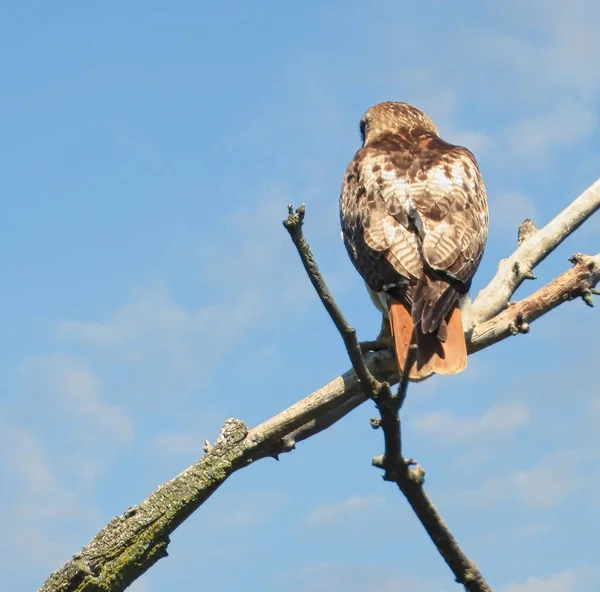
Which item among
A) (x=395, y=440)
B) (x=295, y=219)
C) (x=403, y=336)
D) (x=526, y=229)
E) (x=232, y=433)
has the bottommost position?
(x=395, y=440)

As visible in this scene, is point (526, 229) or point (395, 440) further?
point (526, 229)

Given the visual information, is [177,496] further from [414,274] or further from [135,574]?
[414,274]

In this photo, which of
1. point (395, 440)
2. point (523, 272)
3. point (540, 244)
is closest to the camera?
point (395, 440)

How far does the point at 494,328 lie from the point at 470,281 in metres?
0.34

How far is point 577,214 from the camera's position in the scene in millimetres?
5699

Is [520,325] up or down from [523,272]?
down

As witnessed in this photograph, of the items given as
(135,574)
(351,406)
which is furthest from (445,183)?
(135,574)

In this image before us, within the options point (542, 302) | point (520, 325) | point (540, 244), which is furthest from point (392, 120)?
point (520, 325)

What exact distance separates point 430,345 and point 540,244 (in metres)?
1.45

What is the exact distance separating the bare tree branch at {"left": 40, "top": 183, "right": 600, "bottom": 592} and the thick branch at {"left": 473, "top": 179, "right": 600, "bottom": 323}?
105 centimetres

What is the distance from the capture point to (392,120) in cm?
752

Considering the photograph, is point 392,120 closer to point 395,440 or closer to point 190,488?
point 190,488

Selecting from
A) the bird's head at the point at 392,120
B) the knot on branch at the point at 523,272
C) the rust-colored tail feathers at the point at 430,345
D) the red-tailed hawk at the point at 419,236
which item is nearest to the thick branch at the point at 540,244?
the knot on branch at the point at 523,272

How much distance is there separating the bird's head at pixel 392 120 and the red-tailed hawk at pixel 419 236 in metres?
0.78
